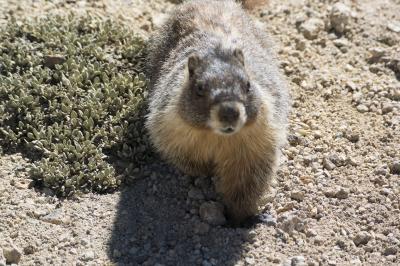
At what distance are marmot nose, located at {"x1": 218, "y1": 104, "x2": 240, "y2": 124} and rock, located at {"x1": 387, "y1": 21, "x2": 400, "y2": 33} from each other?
379cm

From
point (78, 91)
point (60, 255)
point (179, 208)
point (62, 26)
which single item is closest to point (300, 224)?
point (179, 208)

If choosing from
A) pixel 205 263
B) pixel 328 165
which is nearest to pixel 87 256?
pixel 205 263

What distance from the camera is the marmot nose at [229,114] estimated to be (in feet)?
16.4

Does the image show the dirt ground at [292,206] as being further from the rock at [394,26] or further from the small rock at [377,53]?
the rock at [394,26]

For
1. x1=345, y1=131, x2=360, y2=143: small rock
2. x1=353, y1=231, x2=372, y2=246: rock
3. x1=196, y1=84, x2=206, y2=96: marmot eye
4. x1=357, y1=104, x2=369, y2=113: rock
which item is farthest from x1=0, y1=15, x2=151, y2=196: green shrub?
x1=357, y1=104, x2=369, y2=113: rock

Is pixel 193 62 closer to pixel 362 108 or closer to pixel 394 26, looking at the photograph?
pixel 362 108

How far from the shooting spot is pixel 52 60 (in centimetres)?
708

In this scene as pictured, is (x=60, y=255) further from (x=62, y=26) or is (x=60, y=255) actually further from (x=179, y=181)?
(x=62, y=26)

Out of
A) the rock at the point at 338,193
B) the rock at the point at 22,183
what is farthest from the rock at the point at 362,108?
the rock at the point at 22,183

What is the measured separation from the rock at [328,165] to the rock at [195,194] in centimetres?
120

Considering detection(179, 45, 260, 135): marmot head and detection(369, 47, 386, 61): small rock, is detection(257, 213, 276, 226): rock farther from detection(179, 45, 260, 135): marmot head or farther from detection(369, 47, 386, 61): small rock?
detection(369, 47, 386, 61): small rock

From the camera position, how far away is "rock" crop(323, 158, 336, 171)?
6.43 meters

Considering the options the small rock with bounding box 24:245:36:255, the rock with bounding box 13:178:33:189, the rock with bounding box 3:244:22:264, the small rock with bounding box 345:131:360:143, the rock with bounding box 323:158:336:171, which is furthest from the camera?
the small rock with bounding box 345:131:360:143

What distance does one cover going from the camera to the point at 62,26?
7.54 meters
